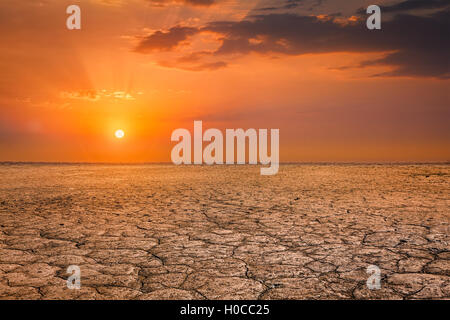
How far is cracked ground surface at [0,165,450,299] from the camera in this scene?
246 cm

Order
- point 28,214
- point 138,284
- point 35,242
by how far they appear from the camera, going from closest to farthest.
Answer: point 138,284 < point 35,242 < point 28,214

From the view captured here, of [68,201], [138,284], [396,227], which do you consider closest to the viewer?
[138,284]

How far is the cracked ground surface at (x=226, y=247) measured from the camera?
2461mm

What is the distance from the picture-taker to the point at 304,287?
2459mm

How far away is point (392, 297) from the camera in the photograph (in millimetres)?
2297

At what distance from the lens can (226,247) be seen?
3406 millimetres

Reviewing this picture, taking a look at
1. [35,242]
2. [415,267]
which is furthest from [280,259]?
[35,242]

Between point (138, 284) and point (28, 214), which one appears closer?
point (138, 284)
